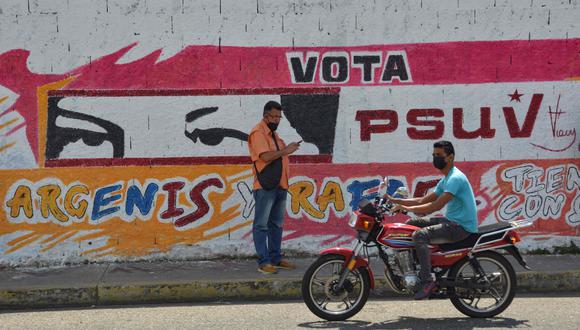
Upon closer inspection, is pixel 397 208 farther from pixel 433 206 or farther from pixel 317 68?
pixel 317 68

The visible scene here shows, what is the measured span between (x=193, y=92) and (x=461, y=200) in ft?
11.7

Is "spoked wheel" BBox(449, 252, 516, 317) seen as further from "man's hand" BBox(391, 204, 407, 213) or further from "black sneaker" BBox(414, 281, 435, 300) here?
"man's hand" BBox(391, 204, 407, 213)

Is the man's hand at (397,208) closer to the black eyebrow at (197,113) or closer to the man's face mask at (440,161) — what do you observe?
the man's face mask at (440,161)

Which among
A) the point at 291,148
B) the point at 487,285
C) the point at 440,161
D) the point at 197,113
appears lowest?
the point at 487,285

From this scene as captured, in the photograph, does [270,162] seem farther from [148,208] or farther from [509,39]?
[509,39]

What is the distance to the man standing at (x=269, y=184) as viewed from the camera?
26.5 feet

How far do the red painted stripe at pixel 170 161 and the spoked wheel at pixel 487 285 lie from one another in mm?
2773

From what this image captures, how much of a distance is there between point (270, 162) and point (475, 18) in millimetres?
3011

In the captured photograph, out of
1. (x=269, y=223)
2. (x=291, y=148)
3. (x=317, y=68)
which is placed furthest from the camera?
(x=317, y=68)

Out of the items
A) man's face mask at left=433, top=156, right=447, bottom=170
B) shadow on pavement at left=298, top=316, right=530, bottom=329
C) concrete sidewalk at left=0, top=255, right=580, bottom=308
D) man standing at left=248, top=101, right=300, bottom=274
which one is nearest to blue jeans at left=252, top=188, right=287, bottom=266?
man standing at left=248, top=101, right=300, bottom=274

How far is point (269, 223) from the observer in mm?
8406

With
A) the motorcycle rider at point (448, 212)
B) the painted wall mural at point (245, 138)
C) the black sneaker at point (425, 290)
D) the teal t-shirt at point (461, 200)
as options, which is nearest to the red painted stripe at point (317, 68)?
the painted wall mural at point (245, 138)

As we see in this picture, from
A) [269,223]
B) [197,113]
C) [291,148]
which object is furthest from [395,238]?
[197,113]

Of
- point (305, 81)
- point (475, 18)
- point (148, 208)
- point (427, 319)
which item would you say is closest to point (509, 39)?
point (475, 18)
